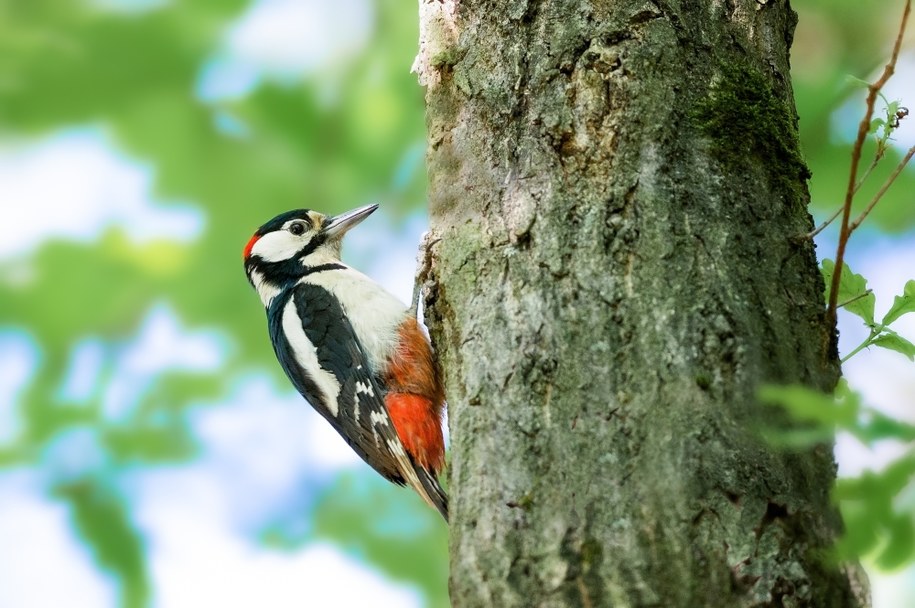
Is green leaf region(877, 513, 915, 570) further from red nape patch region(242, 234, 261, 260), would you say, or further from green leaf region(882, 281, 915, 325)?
red nape patch region(242, 234, 261, 260)

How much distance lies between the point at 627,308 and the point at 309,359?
1.91 metres

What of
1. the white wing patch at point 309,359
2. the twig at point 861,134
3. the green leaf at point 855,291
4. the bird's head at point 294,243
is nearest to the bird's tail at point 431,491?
the white wing patch at point 309,359

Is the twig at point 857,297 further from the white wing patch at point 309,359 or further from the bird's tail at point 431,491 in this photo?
the white wing patch at point 309,359

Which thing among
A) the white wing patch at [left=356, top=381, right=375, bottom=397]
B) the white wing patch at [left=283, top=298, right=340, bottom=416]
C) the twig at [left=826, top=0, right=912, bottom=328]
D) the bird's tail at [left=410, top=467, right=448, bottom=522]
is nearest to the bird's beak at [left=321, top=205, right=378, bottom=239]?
the white wing patch at [left=283, top=298, right=340, bottom=416]

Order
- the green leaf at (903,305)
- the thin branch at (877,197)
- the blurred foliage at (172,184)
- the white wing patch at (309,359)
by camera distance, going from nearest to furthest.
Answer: the thin branch at (877,197)
the green leaf at (903,305)
the white wing patch at (309,359)
the blurred foliage at (172,184)

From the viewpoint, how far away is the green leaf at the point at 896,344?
196 cm

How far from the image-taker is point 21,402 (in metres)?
4.85

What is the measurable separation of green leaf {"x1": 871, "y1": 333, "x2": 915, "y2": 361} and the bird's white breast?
172 centimetres

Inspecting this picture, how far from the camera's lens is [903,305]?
1934mm

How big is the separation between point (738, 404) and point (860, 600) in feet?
1.22

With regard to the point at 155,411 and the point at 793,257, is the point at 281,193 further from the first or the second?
the point at 793,257

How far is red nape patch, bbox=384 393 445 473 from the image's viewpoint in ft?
10.4

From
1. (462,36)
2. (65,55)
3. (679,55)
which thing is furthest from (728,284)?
(65,55)

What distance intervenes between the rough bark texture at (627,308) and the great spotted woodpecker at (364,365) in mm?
902
